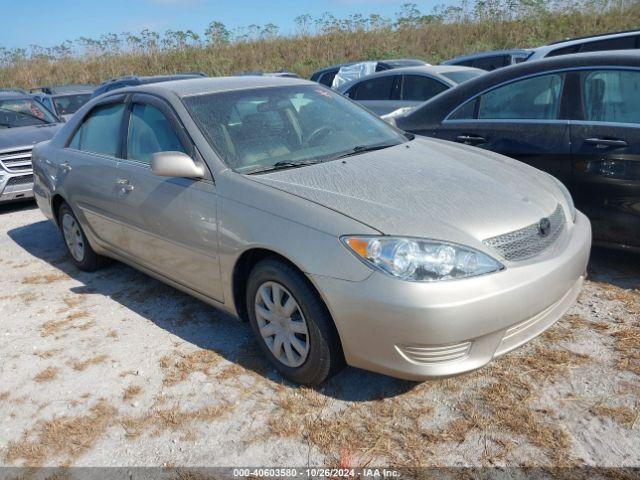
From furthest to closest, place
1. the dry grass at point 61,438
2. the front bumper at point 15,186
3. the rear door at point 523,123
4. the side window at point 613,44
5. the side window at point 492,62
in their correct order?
the side window at point 492,62
the front bumper at point 15,186
the side window at point 613,44
the rear door at point 523,123
the dry grass at point 61,438

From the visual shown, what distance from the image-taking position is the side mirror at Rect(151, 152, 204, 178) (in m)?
3.17

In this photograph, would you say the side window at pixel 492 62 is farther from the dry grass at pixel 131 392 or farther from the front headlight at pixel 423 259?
the dry grass at pixel 131 392

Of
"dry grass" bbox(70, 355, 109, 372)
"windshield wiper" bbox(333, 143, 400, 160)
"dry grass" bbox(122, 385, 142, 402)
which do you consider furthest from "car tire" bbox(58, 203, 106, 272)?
"windshield wiper" bbox(333, 143, 400, 160)

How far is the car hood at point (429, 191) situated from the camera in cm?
260

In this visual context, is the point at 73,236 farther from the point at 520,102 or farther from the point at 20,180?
the point at 520,102

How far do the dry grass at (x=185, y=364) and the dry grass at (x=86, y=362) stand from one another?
15.7 inches

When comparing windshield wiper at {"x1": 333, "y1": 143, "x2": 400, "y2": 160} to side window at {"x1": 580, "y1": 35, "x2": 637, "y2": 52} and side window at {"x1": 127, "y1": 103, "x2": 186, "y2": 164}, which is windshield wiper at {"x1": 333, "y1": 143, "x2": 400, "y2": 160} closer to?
side window at {"x1": 127, "y1": 103, "x2": 186, "y2": 164}

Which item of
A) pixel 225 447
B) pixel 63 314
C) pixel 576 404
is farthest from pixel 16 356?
pixel 576 404

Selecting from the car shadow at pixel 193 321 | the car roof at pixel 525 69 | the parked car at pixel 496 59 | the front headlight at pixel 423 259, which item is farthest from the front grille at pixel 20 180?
the parked car at pixel 496 59

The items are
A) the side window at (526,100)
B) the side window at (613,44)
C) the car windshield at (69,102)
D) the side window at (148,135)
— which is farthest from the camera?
the car windshield at (69,102)

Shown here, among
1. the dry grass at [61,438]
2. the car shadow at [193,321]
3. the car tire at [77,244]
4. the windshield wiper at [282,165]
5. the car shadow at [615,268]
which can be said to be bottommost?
→ the dry grass at [61,438]

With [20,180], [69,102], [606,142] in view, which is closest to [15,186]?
[20,180]

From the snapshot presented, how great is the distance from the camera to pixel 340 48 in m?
24.7

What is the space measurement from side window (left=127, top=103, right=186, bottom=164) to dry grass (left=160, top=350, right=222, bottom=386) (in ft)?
3.97
